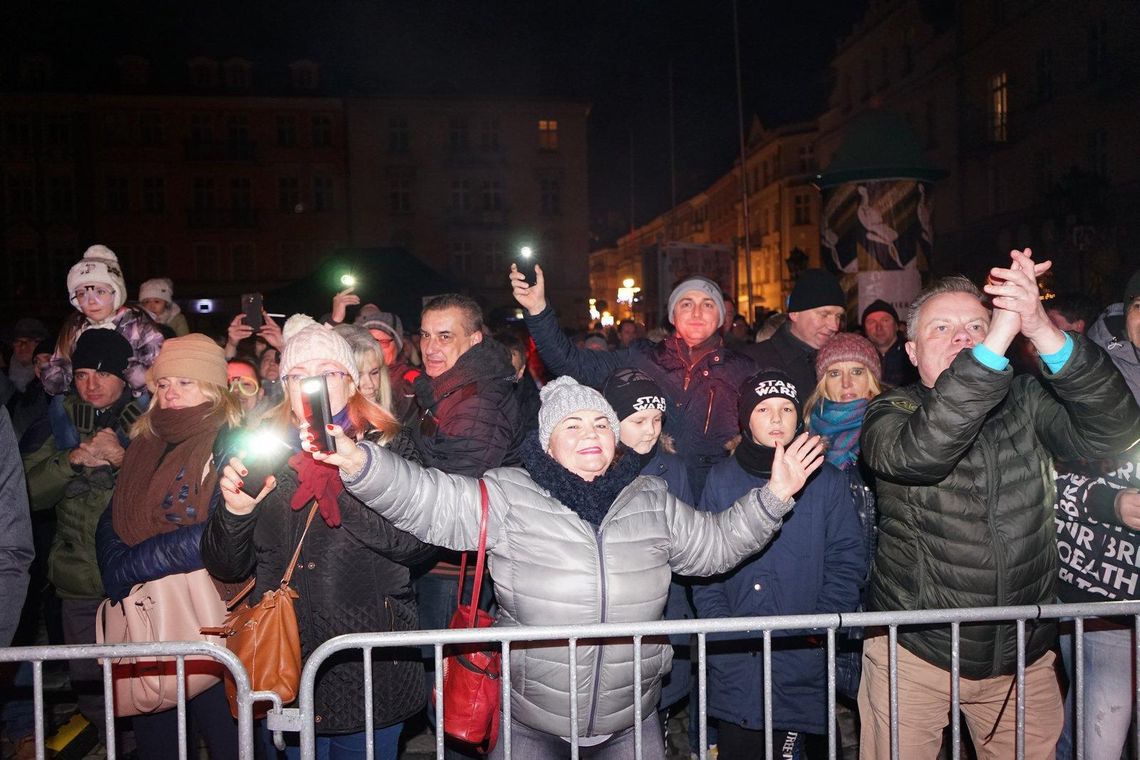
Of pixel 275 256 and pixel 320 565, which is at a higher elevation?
pixel 275 256

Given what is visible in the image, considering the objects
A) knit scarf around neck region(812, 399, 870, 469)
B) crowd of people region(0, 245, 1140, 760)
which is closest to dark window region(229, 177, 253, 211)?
crowd of people region(0, 245, 1140, 760)

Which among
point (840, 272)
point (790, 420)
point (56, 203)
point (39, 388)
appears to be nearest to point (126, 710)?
point (790, 420)

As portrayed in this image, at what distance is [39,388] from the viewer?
6.44m

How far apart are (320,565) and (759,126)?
2653 inches

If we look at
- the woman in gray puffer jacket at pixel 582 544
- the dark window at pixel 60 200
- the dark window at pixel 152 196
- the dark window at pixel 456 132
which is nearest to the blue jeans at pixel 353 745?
the woman in gray puffer jacket at pixel 582 544

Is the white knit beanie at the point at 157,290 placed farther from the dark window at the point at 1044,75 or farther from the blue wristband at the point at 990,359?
the dark window at the point at 1044,75

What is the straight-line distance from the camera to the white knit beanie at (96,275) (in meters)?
5.10

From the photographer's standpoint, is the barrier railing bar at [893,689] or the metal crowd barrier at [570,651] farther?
the barrier railing bar at [893,689]

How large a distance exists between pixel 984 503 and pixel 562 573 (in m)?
1.62

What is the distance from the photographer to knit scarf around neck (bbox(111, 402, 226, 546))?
3.65 metres

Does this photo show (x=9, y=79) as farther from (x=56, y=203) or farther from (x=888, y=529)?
(x=888, y=529)

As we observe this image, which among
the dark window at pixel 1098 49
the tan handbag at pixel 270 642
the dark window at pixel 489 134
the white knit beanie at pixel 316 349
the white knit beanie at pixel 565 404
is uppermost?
the dark window at pixel 489 134

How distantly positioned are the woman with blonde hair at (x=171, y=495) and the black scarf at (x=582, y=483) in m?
1.45

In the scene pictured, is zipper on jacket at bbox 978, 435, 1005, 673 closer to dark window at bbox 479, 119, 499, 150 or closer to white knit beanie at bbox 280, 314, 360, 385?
white knit beanie at bbox 280, 314, 360, 385
